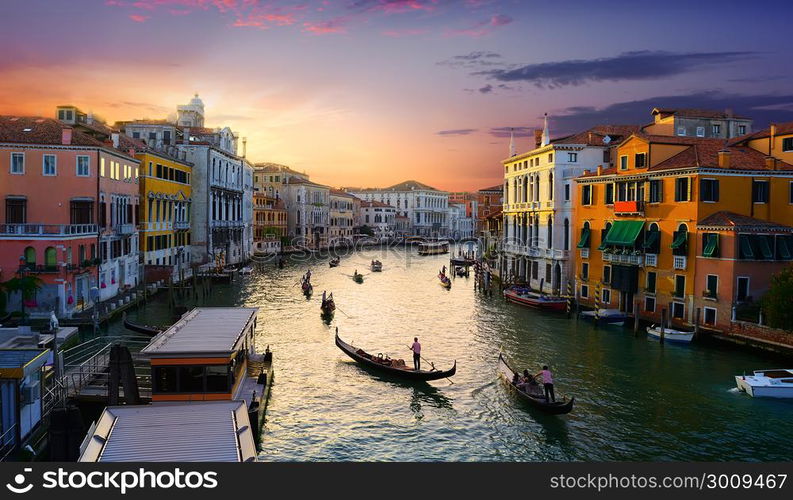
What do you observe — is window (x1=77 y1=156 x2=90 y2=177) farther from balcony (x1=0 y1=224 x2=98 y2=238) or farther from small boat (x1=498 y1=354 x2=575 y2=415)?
small boat (x1=498 y1=354 x2=575 y2=415)

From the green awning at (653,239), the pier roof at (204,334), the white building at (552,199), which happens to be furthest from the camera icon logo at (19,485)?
the white building at (552,199)

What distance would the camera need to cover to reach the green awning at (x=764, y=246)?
19906mm

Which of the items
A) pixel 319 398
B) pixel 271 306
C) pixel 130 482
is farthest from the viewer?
pixel 271 306

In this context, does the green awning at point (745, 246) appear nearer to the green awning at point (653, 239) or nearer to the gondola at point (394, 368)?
the green awning at point (653, 239)

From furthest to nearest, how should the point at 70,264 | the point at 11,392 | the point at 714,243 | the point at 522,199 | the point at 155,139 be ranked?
the point at 155,139, the point at 522,199, the point at 70,264, the point at 714,243, the point at 11,392

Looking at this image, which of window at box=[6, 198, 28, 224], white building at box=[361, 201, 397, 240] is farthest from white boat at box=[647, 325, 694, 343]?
white building at box=[361, 201, 397, 240]

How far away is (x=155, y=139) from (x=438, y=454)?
34.0 m

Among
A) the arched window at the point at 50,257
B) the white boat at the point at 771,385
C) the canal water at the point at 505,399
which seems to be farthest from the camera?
the arched window at the point at 50,257

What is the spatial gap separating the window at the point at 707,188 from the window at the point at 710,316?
145 inches

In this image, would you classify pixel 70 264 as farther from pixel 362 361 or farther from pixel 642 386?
pixel 642 386

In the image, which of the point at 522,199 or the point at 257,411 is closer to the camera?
the point at 257,411

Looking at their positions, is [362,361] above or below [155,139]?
below

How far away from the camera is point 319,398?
14.5m

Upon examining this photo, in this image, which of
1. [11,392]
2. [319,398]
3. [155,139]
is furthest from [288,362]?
[155,139]
